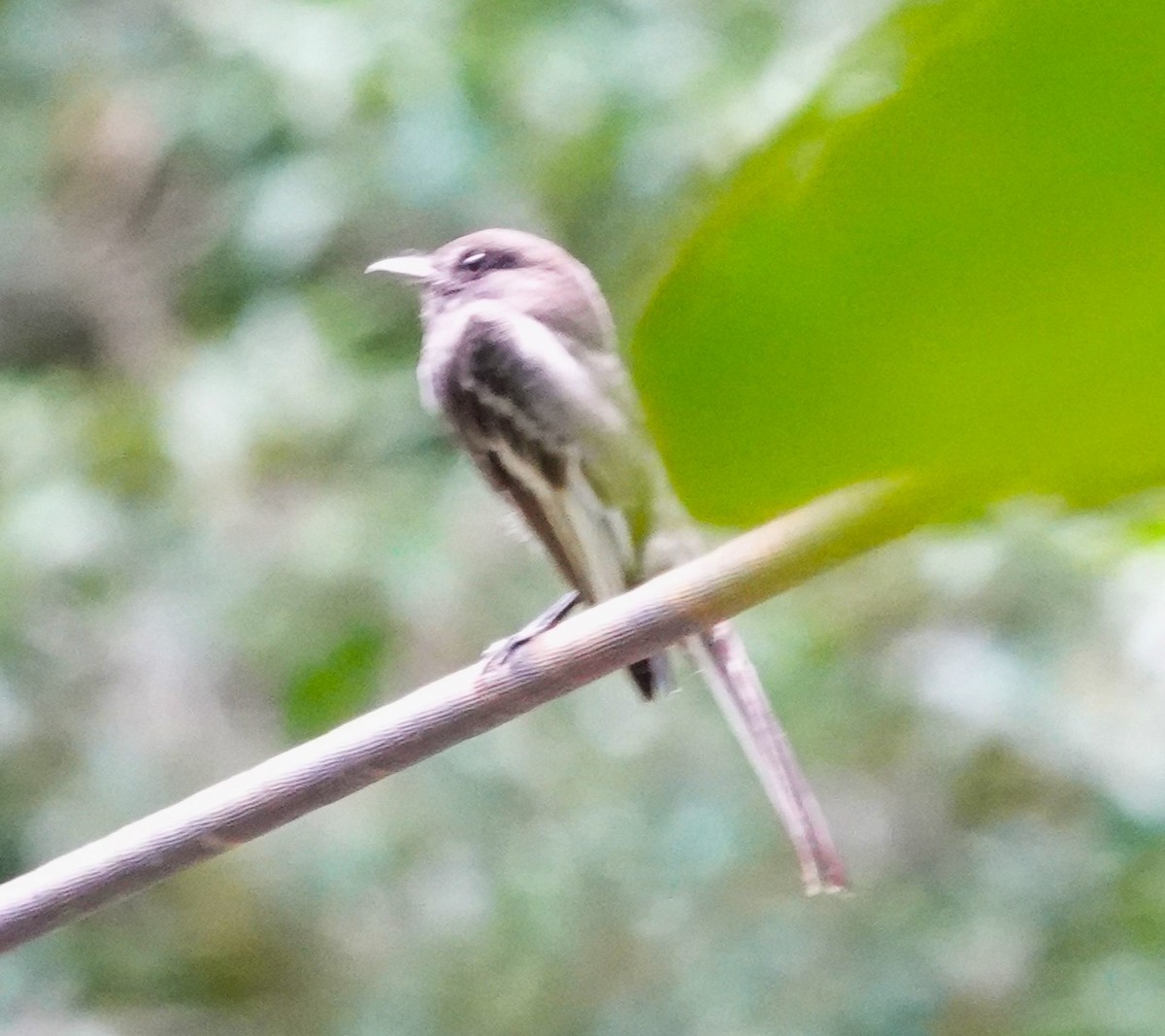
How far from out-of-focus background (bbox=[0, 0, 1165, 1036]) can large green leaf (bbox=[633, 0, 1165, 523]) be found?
1.13 metres

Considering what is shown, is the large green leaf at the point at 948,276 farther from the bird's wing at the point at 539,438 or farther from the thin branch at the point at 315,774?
the bird's wing at the point at 539,438

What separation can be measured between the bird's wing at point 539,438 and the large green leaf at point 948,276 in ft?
2.75

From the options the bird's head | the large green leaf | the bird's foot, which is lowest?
the large green leaf

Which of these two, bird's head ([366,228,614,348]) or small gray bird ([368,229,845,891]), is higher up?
bird's head ([366,228,614,348])

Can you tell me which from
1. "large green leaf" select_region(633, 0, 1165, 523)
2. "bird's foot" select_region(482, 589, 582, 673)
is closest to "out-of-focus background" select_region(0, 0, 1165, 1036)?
"bird's foot" select_region(482, 589, 582, 673)

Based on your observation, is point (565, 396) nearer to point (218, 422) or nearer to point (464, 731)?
point (464, 731)

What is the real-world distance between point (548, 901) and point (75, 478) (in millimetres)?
553

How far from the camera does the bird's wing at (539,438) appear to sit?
Result: 997 mm

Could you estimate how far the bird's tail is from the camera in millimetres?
1000

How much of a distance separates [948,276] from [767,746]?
2.98 ft

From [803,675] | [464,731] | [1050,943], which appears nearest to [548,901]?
[803,675]

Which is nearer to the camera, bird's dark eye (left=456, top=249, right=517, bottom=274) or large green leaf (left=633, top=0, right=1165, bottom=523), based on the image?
large green leaf (left=633, top=0, right=1165, bottom=523)

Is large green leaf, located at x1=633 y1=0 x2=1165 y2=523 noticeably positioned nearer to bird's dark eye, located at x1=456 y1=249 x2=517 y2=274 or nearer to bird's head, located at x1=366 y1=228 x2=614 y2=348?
bird's head, located at x1=366 y1=228 x2=614 y2=348

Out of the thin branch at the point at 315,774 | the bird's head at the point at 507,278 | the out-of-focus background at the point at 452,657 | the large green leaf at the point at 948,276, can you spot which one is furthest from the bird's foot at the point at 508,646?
the large green leaf at the point at 948,276
